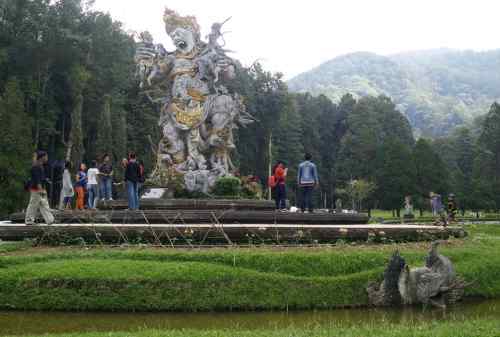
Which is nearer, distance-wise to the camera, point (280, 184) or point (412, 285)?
point (412, 285)

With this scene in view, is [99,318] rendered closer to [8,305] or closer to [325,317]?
[8,305]

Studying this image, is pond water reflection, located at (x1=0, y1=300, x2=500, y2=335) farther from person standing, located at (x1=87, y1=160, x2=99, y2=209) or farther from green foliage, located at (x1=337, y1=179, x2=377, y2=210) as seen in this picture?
green foliage, located at (x1=337, y1=179, x2=377, y2=210)

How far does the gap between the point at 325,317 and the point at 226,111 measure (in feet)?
51.7

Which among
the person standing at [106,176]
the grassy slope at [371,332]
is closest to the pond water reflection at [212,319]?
the grassy slope at [371,332]

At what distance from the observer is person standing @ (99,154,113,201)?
16.9m

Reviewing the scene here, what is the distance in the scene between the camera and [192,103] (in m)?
22.9

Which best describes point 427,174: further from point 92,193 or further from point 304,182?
point 92,193

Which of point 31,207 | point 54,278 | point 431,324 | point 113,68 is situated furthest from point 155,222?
point 113,68

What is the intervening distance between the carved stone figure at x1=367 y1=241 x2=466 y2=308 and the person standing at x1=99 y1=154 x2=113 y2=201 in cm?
1079

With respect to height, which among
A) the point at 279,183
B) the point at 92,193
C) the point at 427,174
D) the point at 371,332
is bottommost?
the point at 371,332

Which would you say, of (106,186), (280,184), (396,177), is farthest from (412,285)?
(396,177)

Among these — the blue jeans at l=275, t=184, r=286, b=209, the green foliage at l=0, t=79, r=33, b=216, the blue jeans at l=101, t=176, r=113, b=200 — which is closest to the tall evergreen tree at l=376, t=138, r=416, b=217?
the blue jeans at l=275, t=184, r=286, b=209

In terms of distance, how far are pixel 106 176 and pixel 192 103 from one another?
6748 millimetres

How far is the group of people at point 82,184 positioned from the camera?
12.6 meters
